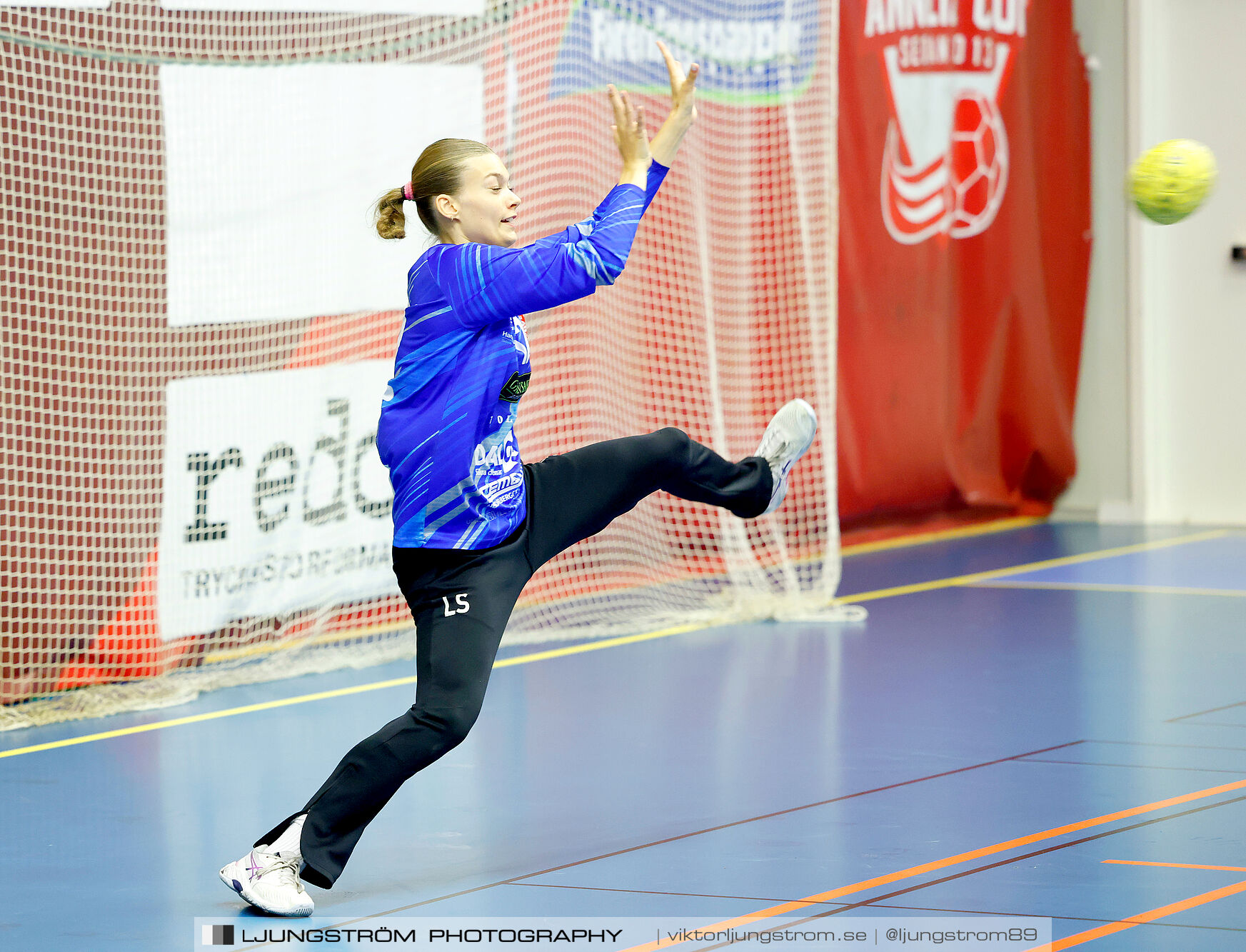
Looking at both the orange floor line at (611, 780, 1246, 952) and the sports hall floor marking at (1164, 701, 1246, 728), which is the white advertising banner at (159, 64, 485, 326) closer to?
the sports hall floor marking at (1164, 701, 1246, 728)

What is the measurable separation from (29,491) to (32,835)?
89.9 inches

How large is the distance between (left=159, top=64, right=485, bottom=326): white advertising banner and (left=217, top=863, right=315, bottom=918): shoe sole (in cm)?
375

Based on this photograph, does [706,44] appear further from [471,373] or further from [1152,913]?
[1152,913]

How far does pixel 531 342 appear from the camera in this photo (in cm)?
914

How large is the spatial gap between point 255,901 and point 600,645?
4130 millimetres

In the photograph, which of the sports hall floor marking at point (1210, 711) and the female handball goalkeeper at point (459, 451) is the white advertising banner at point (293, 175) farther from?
the sports hall floor marking at point (1210, 711)

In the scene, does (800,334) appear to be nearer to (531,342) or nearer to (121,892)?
(531,342)

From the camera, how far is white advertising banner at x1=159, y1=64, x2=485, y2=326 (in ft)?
25.1

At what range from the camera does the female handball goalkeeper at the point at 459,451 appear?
4.27 m

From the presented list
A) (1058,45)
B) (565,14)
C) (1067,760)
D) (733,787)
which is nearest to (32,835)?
(733,787)

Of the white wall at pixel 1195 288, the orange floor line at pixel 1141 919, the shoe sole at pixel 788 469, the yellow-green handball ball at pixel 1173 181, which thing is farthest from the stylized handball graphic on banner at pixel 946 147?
the orange floor line at pixel 1141 919

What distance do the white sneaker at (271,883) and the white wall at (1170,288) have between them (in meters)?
9.19

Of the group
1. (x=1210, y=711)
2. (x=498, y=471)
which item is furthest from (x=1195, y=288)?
(x=498, y=471)

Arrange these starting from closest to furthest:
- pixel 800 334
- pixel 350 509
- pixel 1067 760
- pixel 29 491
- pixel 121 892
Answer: pixel 121 892, pixel 1067 760, pixel 29 491, pixel 350 509, pixel 800 334
